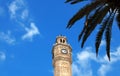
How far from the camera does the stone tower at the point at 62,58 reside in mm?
71125

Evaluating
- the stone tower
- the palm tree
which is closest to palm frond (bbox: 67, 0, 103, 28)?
the palm tree

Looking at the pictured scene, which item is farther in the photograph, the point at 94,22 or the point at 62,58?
the point at 62,58

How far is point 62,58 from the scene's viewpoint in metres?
71.8

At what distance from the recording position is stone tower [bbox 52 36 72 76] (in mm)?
71125

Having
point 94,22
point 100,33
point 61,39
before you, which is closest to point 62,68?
point 61,39

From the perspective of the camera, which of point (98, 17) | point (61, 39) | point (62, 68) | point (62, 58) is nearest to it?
point (98, 17)


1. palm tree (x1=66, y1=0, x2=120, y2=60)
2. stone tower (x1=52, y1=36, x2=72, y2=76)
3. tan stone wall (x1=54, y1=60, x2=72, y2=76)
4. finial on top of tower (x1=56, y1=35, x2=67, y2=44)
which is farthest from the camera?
finial on top of tower (x1=56, y1=35, x2=67, y2=44)

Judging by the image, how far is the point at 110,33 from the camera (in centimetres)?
1717

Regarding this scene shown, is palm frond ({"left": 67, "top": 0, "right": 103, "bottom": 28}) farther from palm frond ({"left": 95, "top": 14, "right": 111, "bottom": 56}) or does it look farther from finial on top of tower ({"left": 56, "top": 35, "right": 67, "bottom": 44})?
finial on top of tower ({"left": 56, "top": 35, "right": 67, "bottom": 44})

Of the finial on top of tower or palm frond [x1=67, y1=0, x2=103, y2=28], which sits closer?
palm frond [x1=67, y1=0, x2=103, y2=28]

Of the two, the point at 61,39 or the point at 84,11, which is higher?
the point at 61,39

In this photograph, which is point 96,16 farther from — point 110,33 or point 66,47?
point 66,47

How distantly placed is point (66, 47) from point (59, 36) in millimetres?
3026

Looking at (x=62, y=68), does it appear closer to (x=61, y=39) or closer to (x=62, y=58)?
(x=62, y=58)
